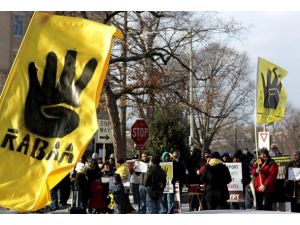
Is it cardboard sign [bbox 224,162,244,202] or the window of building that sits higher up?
the window of building

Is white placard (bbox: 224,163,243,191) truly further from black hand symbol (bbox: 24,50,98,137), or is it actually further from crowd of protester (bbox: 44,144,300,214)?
black hand symbol (bbox: 24,50,98,137)

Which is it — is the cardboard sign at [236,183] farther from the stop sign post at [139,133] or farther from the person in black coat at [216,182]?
the stop sign post at [139,133]

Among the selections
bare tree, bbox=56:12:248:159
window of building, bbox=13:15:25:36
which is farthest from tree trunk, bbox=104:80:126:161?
window of building, bbox=13:15:25:36

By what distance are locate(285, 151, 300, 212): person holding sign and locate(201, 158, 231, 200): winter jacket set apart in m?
2.02

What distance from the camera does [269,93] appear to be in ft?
53.1

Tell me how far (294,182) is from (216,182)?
234cm

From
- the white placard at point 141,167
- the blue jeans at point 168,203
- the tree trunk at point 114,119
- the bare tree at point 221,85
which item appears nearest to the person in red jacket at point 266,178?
the blue jeans at point 168,203

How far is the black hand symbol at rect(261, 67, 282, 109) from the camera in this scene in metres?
16.1

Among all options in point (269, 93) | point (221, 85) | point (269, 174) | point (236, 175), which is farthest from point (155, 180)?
point (221, 85)

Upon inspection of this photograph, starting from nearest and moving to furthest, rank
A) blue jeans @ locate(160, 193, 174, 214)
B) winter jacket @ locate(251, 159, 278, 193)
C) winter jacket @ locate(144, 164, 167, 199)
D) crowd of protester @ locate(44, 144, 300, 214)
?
crowd of protester @ locate(44, 144, 300, 214) → winter jacket @ locate(251, 159, 278, 193) → winter jacket @ locate(144, 164, 167, 199) → blue jeans @ locate(160, 193, 174, 214)

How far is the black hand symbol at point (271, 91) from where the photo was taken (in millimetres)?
16094

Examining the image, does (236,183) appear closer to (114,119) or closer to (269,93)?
(269,93)

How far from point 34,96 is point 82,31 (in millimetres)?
855
